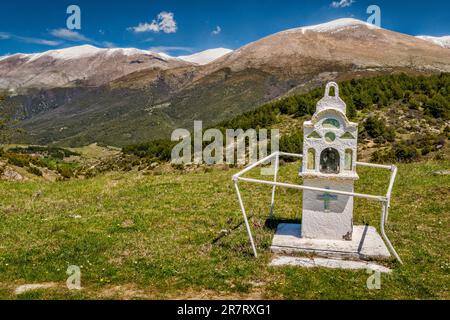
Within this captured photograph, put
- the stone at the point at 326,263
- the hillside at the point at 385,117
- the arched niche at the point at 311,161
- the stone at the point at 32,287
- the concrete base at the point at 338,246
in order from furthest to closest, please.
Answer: the hillside at the point at 385,117, the arched niche at the point at 311,161, the concrete base at the point at 338,246, the stone at the point at 326,263, the stone at the point at 32,287

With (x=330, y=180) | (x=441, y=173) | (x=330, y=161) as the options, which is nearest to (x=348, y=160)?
(x=330, y=161)

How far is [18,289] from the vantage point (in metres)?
10.4

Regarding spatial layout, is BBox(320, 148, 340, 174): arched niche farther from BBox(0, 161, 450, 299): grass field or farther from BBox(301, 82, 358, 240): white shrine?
BBox(0, 161, 450, 299): grass field

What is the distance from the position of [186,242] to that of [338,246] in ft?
16.3

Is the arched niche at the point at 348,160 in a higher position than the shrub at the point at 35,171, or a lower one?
higher

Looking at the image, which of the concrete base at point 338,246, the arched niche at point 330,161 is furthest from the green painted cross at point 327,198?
the concrete base at point 338,246

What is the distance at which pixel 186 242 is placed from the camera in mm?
14242

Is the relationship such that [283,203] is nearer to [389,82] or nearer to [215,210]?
[215,210]

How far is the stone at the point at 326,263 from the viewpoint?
38.7 feet

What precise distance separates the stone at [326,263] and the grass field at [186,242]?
325mm

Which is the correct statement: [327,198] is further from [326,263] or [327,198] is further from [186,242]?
[186,242]

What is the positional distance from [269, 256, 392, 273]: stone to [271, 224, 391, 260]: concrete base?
24cm

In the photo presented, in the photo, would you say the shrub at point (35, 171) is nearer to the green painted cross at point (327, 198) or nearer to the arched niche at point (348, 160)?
the green painted cross at point (327, 198)
